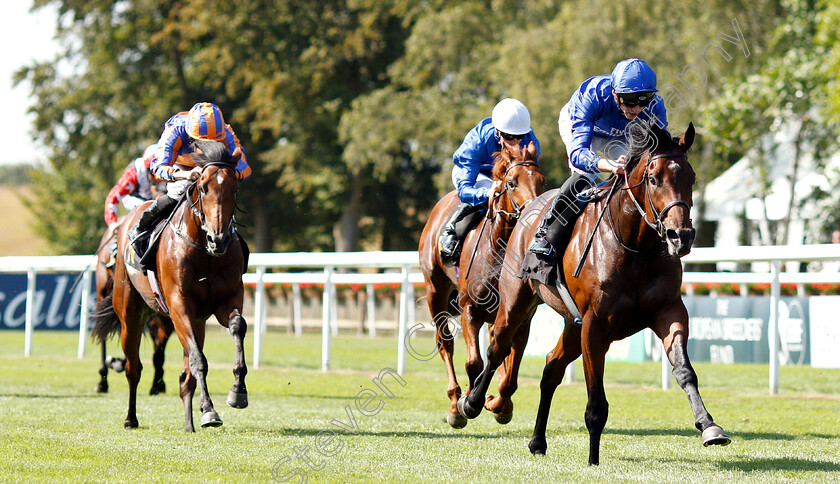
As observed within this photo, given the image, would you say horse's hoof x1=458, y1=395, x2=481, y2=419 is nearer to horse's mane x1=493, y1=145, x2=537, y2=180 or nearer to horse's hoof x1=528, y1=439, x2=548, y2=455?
horse's hoof x1=528, y1=439, x2=548, y2=455

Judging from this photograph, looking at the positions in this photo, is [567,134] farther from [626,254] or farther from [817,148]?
[817,148]

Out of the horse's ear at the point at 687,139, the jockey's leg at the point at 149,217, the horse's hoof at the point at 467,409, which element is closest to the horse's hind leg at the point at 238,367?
the jockey's leg at the point at 149,217

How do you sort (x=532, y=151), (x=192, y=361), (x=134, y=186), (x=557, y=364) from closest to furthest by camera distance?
(x=557, y=364)
(x=532, y=151)
(x=192, y=361)
(x=134, y=186)

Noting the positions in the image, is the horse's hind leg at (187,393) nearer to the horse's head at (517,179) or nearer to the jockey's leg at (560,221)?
the horse's head at (517,179)

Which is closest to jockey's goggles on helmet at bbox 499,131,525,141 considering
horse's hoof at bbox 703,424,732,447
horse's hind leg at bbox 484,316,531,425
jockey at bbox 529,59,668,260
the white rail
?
jockey at bbox 529,59,668,260

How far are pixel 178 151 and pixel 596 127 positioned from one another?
3.29m

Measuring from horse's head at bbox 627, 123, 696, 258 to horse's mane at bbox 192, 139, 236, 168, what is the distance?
2.91m

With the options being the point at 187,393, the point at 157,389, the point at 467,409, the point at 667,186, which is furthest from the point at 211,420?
the point at 157,389

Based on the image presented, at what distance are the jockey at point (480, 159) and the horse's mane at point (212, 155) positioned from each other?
1594 millimetres

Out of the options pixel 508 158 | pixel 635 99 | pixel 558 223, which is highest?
pixel 635 99

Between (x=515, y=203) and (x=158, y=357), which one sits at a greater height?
(x=515, y=203)

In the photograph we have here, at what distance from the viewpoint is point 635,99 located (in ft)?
18.6

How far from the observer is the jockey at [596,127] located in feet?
18.3

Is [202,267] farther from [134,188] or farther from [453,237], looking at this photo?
[134,188]
